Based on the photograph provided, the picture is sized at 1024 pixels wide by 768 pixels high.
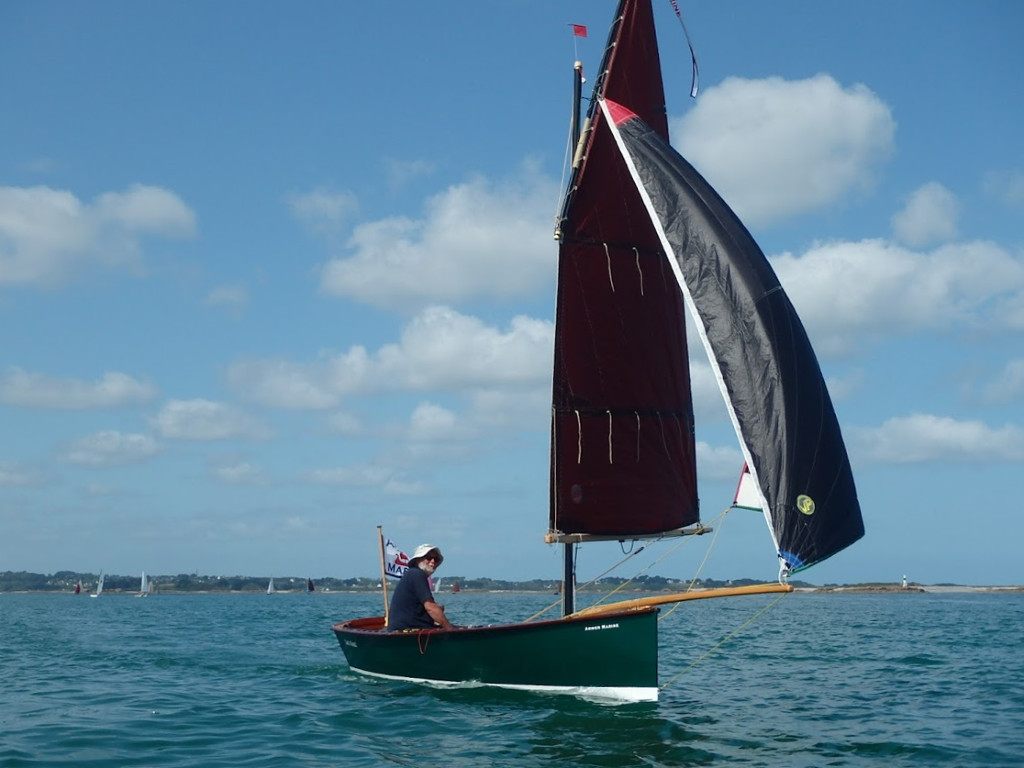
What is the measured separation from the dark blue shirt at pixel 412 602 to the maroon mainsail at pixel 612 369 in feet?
8.73

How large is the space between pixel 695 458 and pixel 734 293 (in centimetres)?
594

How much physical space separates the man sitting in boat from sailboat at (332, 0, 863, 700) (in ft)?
1.46

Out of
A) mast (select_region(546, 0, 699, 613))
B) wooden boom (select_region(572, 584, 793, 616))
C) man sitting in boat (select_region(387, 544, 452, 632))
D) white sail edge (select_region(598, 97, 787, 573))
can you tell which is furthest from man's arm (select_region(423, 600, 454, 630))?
white sail edge (select_region(598, 97, 787, 573))

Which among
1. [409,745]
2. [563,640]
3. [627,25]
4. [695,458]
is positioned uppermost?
[627,25]

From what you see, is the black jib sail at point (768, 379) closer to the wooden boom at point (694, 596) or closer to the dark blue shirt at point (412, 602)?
the wooden boom at point (694, 596)

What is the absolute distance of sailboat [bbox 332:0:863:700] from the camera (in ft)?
49.2

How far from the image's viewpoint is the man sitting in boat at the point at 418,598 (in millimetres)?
19344

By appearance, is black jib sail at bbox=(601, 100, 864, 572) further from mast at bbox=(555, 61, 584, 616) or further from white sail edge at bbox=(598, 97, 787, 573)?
mast at bbox=(555, 61, 584, 616)

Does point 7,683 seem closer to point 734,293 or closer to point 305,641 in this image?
point 305,641

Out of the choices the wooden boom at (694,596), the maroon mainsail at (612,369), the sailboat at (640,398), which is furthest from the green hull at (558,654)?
the maroon mainsail at (612,369)

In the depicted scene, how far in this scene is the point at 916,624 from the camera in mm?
49625

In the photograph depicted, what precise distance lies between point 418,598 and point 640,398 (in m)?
5.71

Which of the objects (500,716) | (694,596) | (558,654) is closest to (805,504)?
(694,596)

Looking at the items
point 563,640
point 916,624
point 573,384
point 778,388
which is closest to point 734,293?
point 778,388
